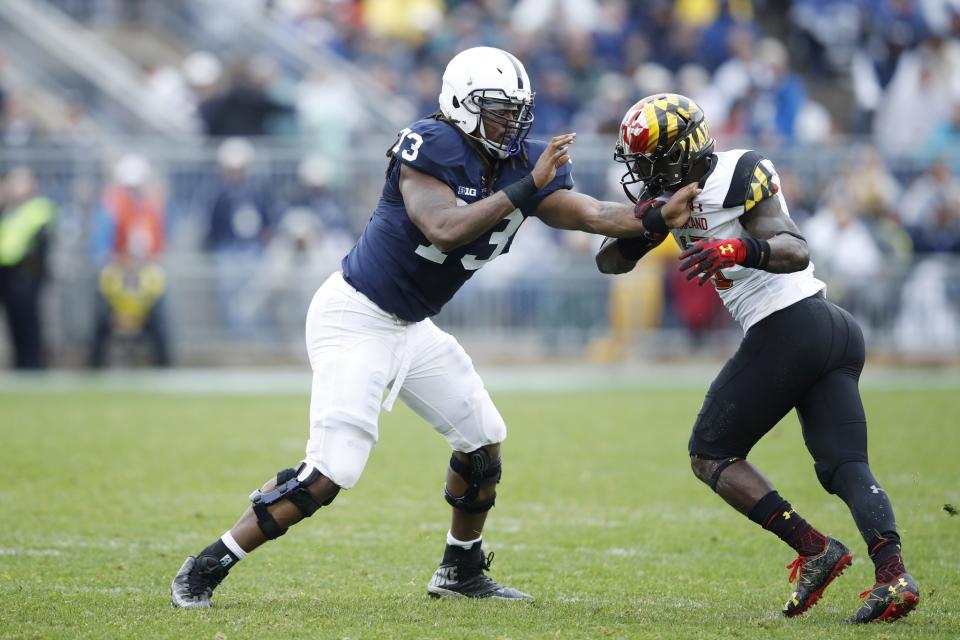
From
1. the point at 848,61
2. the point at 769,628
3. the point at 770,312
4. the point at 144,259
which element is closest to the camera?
the point at 769,628

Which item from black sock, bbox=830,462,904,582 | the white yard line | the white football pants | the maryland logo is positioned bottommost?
the white yard line

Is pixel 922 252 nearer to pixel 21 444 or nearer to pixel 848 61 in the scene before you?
pixel 848 61

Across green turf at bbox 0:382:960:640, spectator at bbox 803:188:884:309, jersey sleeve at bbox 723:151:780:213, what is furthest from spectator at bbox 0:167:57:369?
jersey sleeve at bbox 723:151:780:213

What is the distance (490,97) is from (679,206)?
32.6 inches

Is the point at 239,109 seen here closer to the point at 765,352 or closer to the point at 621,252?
the point at 621,252

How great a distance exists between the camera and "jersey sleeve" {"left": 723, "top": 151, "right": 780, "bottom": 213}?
523 centimetres

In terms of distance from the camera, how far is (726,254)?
4992 millimetres

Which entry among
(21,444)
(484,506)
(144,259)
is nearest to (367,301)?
(484,506)

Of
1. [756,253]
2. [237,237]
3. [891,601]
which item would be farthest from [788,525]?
[237,237]

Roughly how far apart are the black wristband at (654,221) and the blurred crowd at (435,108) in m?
9.86

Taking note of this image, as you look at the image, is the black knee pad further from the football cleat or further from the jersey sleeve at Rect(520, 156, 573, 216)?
the jersey sleeve at Rect(520, 156, 573, 216)

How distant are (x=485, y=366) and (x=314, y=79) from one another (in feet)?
16.1

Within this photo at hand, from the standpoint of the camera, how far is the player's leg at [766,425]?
527 cm

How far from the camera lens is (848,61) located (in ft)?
64.9
